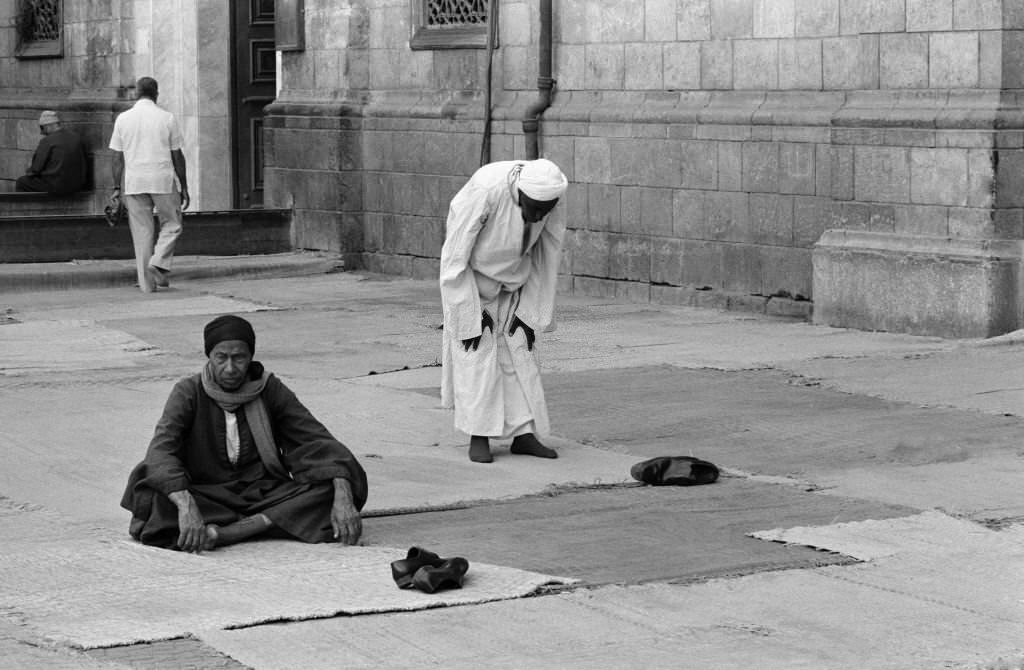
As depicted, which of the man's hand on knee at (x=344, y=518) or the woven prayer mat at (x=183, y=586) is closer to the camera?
the woven prayer mat at (x=183, y=586)

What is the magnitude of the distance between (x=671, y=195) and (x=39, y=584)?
357 inches

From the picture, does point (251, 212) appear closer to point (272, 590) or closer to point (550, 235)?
point (550, 235)

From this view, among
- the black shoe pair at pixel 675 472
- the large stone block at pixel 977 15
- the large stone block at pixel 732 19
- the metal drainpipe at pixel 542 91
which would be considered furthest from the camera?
the metal drainpipe at pixel 542 91

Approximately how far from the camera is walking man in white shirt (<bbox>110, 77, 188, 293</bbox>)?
52.8 ft

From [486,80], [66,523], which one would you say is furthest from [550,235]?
[486,80]

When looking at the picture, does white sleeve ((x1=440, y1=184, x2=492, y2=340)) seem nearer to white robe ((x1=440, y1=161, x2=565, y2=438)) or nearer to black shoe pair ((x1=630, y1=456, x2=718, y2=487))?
white robe ((x1=440, y1=161, x2=565, y2=438))

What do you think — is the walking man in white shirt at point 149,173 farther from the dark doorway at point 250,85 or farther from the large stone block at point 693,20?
the dark doorway at point 250,85

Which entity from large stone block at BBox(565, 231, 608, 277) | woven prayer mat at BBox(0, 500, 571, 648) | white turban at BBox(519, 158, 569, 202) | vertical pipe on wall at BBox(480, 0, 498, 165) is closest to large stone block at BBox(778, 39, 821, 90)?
large stone block at BBox(565, 231, 608, 277)

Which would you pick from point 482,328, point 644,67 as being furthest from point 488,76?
point 482,328

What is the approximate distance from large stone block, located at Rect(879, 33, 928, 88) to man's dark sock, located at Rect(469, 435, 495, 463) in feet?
16.7

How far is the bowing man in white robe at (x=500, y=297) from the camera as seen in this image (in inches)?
344

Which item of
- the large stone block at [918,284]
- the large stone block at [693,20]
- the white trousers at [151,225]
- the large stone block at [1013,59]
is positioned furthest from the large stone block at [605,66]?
the large stone block at [1013,59]

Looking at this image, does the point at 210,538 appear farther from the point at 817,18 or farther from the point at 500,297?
the point at 817,18

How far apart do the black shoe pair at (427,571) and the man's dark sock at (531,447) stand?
2.47 meters
